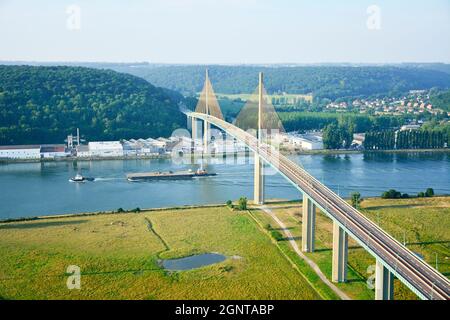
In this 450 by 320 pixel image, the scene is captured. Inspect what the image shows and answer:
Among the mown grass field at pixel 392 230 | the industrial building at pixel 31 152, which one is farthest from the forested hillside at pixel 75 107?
the mown grass field at pixel 392 230

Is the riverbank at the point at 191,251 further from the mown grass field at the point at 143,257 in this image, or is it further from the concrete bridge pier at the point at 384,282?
the concrete bridge pier at the point at 384,282

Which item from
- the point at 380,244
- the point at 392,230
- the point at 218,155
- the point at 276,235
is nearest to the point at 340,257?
the point at 380,244

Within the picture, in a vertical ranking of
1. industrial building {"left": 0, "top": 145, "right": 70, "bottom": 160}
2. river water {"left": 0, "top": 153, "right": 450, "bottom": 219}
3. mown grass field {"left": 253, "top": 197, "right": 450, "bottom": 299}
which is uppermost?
industrial building {"left": 0, "top": 145, "right": 70, "bottom": 160}

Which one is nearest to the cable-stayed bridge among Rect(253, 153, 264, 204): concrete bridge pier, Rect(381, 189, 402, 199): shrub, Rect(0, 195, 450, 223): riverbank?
Rect(253, 153, 264, 204): concrete bridge pier

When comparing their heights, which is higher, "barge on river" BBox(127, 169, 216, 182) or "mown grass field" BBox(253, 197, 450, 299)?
"barge on river" BBox(127, 169, 216, 182)

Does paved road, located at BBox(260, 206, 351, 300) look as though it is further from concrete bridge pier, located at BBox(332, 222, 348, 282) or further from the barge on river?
the barge on river

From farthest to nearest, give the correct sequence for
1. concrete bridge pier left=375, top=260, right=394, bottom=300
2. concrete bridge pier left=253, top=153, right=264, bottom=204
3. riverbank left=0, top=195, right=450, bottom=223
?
concrete bridge pier left=253, top=153, right=264, bottom=204
riverbank left=0, top=195, right=450, bottom=223
concrete bridge pier left=375, top=260, right=394, bottom=300
